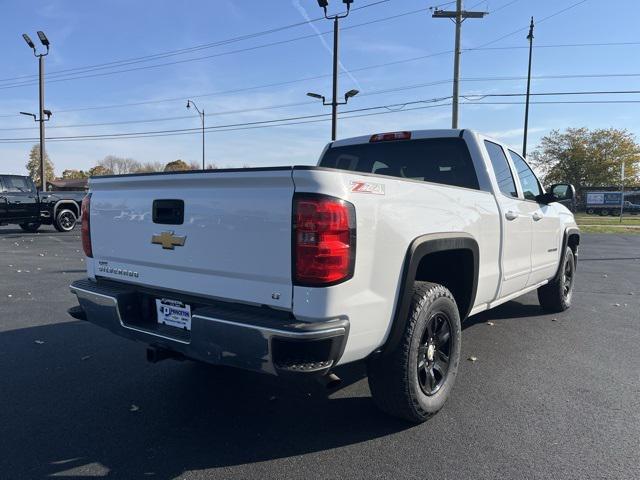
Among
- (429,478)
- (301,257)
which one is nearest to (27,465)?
(301,257)

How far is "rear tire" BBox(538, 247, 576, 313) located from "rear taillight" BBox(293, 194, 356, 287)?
15.1 ft

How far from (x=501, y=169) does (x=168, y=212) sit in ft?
10.1

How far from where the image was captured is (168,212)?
9.61 ft

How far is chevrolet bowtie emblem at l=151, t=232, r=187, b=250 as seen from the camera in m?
2.85

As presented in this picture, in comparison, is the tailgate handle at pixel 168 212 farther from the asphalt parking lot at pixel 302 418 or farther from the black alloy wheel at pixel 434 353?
the black alloy wheel at pixel 434 353

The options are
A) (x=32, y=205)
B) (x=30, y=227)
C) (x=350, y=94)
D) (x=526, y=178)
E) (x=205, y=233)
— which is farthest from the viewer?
(x=350, y=94)

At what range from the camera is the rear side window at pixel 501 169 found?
14.4ft

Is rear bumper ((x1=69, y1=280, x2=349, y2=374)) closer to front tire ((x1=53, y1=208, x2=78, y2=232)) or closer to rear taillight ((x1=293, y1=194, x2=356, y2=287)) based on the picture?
rear taillight ((x1=293, y1=194, x2=356, y2=287))

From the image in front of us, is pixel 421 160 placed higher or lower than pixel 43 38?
lower

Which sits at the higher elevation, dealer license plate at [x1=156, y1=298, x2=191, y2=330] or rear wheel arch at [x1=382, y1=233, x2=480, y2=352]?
rear wheel arch at [x1=382, y1=233, x2=480, y2=352]

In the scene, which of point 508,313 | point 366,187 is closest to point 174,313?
point 366,187

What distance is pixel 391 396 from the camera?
2.94 meters

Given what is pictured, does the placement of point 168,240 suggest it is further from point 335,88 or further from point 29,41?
point 29,41

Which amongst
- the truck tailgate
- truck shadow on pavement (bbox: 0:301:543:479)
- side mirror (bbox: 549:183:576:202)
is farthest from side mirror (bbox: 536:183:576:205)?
Result: the truck tailgate
